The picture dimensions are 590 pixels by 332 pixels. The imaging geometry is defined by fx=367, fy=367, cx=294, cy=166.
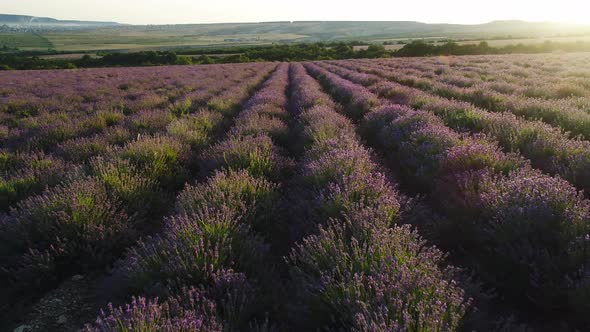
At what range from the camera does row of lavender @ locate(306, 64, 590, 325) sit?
2.52 meters

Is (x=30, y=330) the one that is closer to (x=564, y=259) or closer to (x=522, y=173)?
(x=564, y=259)

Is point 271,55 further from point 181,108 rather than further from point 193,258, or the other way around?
point 193,258

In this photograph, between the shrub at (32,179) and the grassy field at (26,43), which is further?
the grassy field at (26,43)

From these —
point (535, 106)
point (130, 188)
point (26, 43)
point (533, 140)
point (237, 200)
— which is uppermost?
point (26, 43)

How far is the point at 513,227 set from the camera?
114 inches

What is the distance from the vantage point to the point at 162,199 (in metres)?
4.59

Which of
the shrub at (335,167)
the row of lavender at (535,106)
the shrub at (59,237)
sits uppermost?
the row of lavender at (535,106)

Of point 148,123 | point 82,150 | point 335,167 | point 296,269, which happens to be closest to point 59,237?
point 296,269

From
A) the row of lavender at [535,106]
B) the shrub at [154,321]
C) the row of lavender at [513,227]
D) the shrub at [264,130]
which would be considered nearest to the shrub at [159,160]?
the shrub at [264,130]

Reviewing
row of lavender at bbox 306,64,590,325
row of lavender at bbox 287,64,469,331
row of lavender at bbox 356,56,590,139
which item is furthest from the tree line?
row of lavender at bbox 287,64,469,331

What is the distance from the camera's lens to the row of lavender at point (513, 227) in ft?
8.27

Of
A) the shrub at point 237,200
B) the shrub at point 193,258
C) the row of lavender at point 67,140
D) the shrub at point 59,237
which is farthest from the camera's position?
the row of lavender at point 67,140

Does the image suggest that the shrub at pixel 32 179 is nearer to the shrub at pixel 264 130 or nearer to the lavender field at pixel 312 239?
the lavender field at pixel 312 239

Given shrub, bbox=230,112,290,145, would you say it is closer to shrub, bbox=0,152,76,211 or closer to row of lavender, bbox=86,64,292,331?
shrub, bbox=0,152,76,211
